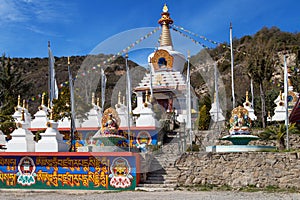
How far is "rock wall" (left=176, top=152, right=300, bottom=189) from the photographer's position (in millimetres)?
16094

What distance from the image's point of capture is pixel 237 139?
59.8ft

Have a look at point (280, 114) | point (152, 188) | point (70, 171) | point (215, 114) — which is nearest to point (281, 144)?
point (152, 188)

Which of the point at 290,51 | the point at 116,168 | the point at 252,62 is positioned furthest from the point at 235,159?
the point at 290,51

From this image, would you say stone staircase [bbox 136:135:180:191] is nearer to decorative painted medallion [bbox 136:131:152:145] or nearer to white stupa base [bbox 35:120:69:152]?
decorative painted medallion [bbox 136:131:152:145]

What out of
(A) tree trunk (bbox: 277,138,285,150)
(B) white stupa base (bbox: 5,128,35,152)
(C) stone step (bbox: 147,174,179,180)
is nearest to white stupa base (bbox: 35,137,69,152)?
(B) white stupa base (bbox: 5,128,35,152)

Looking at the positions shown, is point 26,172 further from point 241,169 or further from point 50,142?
point 241,169

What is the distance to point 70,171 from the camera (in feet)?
56.8

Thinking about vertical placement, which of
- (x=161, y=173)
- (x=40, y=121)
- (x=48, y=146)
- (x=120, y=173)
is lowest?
(x=161, y=173)

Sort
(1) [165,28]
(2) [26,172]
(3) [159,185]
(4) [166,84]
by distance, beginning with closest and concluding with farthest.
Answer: (3) [159,185], (2) [26,172], (4) [166,84], (1) [165,28]

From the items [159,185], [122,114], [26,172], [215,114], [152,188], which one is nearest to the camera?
[152,188]

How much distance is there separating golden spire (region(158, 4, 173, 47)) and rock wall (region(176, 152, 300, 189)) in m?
20.5

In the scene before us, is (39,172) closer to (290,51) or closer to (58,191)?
(58,191)

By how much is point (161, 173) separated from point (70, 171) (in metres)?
4.03

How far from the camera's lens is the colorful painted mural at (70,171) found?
55.5ft
